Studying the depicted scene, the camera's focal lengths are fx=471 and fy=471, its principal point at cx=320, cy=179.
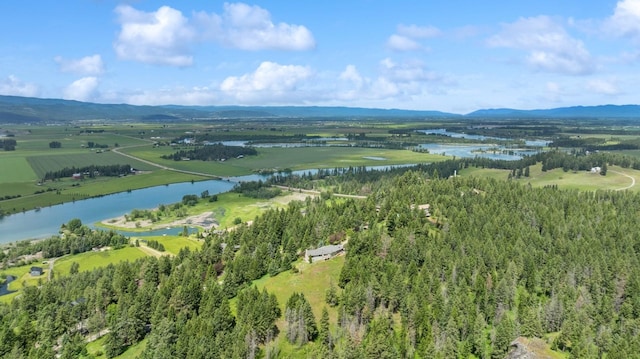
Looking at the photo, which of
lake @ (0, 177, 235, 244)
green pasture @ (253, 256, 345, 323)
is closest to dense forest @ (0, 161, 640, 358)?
green pasture @ (253, 256, 345, 323)

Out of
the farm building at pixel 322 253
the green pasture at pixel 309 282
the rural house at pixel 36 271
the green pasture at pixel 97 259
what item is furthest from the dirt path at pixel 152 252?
the farm building at pixel 322 253

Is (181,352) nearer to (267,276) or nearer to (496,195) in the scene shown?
(267,276)

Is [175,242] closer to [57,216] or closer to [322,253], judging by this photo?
[322,253]

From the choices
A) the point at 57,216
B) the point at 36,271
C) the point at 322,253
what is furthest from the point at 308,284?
the point at 57,216

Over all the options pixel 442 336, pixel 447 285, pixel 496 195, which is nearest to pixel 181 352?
pixel 442 336

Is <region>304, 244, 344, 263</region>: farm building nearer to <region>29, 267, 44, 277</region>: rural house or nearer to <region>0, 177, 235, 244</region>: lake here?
<region>29, 267, 44, 277</region>: rural house
